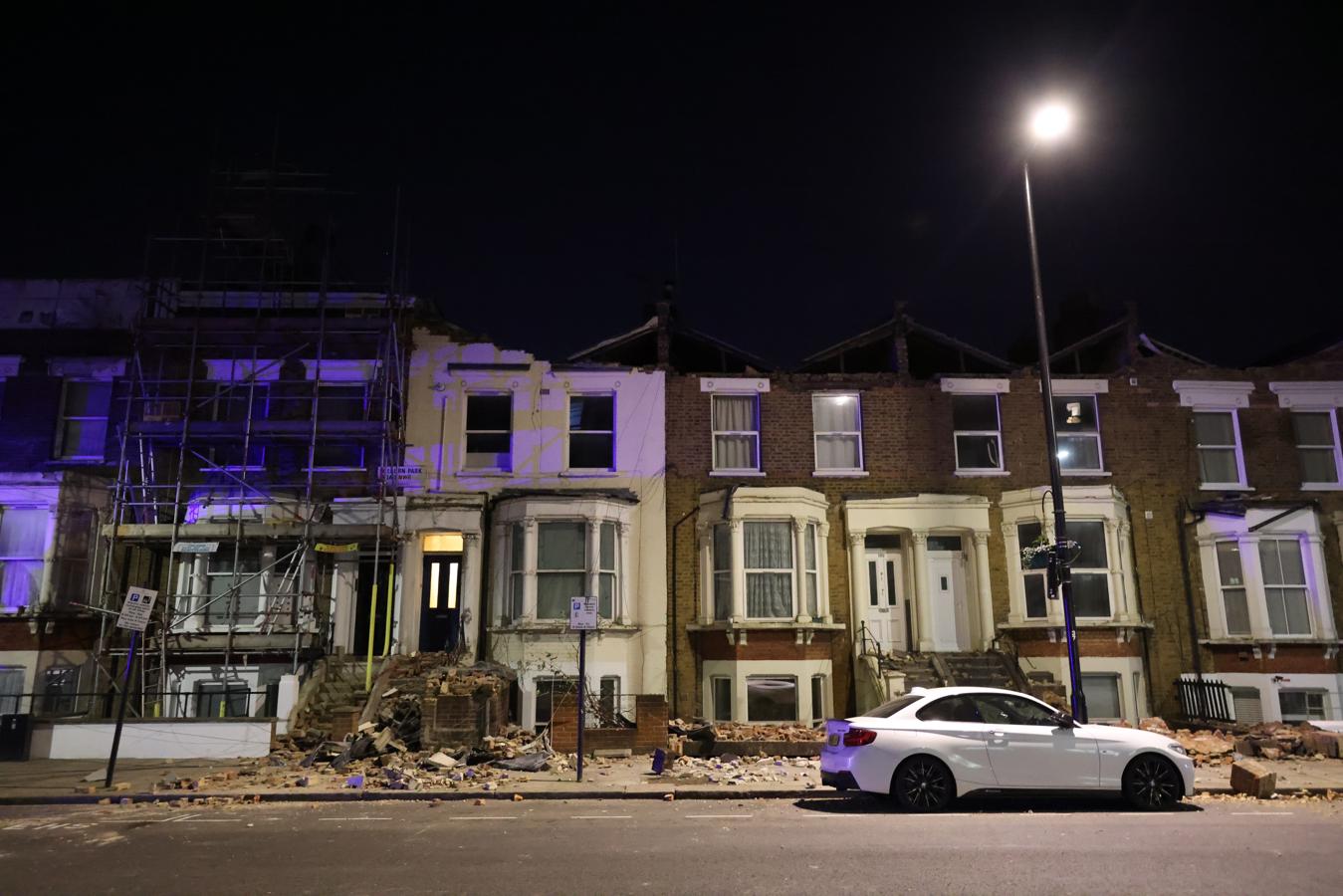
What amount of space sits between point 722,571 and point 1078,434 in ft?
29.0

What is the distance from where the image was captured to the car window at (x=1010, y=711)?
38.1 ft

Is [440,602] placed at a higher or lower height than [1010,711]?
higher

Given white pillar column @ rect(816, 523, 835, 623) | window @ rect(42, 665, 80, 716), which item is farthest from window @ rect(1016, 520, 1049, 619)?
window @ rect(42, 665, 80, 716)

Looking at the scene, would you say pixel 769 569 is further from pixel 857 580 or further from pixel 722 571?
pixel 857 580

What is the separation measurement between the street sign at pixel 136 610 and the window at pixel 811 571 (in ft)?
40.0

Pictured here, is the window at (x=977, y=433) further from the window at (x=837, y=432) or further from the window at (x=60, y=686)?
the window at (x=60, y=686)

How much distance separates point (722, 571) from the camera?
20688 millimetres

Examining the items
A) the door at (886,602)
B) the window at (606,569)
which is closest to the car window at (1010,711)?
the door at (886,602)

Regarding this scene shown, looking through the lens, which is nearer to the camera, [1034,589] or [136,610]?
[136,610]

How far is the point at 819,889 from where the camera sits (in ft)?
24.1

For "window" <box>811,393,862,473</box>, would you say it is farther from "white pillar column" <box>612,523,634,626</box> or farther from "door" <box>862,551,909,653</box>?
"white pillar column" <box>612,523,634,626</box>

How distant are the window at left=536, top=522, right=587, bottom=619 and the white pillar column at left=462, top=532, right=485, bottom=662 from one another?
1.25m

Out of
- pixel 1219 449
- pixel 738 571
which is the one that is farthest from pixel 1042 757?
pixel 1219 449

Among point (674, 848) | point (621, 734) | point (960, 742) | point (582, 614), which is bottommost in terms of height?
point (674, 848)
